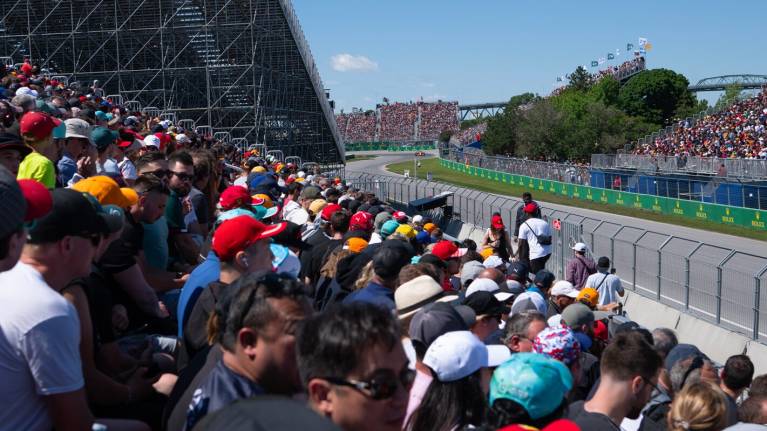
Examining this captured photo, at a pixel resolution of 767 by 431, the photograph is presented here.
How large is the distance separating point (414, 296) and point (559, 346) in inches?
37.2

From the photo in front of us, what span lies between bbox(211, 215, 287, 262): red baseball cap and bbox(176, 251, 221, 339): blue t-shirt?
0.63ft

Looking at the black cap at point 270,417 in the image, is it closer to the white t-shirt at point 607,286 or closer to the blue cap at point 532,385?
the blue cap at point 532,385

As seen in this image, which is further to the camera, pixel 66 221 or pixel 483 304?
pixel 483 304

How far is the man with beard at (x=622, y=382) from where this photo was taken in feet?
14.6

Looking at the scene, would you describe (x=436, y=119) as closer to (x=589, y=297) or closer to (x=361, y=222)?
(x=589, y=297)

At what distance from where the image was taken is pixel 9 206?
3.06 meters

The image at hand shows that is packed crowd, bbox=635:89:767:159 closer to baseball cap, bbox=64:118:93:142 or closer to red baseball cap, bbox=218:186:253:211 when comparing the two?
red baseball cap, bbox=218:186:253:211

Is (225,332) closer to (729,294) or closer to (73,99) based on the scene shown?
(729,294)

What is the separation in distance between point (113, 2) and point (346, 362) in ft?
147

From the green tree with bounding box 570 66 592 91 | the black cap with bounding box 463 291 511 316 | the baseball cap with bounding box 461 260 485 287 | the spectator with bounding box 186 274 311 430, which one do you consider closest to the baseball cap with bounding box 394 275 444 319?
the black cap with bounding box 463 291 511 316

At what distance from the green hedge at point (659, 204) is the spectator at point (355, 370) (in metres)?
30.4

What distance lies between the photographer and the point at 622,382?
4570mm

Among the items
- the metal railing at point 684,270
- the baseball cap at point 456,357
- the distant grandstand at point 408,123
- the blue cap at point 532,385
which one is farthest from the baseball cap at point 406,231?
the distant grandstand at point 408,123

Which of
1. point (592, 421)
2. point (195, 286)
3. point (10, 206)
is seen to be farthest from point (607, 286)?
point (10, 206)
